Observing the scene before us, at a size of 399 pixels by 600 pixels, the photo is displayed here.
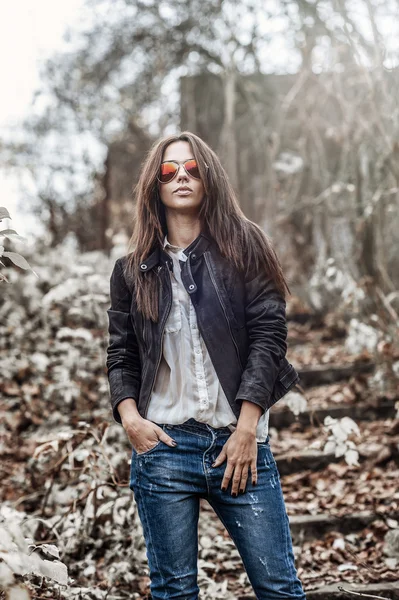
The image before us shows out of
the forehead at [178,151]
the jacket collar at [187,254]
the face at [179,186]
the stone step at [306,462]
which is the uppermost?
the forehead at [178,151]

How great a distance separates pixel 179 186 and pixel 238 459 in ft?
3.20

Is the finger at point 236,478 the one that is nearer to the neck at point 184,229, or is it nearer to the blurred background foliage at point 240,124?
the neck at point 184,229

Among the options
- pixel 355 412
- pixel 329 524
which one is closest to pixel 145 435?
pixel 329 524

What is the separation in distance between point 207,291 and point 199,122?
311 inches

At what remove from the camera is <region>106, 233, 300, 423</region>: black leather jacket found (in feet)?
6.73

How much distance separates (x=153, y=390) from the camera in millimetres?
2133

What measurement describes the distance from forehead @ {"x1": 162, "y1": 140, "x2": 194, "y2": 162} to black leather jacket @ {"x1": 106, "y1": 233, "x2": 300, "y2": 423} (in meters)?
0.31

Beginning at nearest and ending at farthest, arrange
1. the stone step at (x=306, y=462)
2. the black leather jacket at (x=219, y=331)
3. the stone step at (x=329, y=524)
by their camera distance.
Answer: the black leather jacket at (x=219, y=331) → the stone step at (x=329, y=524) → the stone step at (x=306, y=462)

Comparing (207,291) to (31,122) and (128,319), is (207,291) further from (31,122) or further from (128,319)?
(31,122)

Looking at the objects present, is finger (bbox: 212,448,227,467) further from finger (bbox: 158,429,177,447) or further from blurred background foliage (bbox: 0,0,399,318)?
blurred background foliage (bbox: 0,0,399,318)

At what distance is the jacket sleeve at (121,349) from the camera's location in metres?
2.19

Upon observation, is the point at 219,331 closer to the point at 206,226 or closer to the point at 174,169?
the point at 206,226

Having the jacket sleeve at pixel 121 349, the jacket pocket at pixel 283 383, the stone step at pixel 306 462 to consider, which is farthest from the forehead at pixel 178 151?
the stone step at pixel 306 462

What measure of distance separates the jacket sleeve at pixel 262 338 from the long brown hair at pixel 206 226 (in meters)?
0.05
